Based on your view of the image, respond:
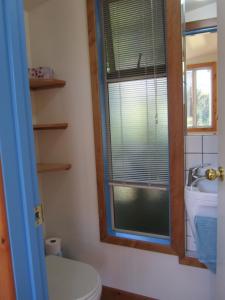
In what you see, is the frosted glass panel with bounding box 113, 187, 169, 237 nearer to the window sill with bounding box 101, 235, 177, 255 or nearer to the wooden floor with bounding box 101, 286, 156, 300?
the window sill with bounding box 101, 235, 177, 255

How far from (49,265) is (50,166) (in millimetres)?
687

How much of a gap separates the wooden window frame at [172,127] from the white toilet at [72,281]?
0.39m

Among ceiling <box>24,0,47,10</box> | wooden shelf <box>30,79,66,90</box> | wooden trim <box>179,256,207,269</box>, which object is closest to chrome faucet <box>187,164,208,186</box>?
wooden trim <box>179,256,207,269</box>

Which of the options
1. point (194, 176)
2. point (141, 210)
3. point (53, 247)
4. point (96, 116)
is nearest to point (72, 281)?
point (53, 247)

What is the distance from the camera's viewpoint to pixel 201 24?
60.7 inches

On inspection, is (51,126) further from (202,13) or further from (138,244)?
(202,13)

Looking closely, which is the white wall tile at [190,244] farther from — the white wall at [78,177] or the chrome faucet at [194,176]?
the chrome faucet at [194,176]

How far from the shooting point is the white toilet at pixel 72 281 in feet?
4.36

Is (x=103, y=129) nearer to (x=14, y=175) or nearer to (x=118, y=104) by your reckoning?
(x=118, y=104)

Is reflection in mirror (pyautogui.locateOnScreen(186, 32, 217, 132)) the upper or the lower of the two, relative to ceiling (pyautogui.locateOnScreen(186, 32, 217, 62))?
lower

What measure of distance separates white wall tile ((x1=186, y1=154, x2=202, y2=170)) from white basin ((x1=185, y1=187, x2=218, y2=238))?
0.71 ft

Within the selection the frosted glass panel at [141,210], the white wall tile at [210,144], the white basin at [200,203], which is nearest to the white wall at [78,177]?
the frosted glass panel at [141,210]

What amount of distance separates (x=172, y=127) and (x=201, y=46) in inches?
22.2

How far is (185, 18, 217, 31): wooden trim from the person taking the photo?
1.51 metres
